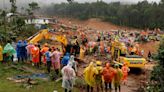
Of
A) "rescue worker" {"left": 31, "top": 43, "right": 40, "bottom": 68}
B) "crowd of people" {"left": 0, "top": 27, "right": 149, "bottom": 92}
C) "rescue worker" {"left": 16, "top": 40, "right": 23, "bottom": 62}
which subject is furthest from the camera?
"rescue worker" {"left": 16, "top": 40, "right": 23, "bottom": 62}

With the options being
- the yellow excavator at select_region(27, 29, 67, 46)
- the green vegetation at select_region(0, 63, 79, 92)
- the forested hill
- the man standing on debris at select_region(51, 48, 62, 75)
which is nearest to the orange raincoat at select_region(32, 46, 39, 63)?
the man standing on debris at select_region(51, 48, 62, 75)

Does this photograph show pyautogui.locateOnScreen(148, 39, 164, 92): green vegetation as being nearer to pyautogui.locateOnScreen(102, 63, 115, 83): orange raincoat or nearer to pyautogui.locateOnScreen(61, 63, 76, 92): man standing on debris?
pyautogui.locateOnScreen(102, 63, 115, 83): orange raincoat

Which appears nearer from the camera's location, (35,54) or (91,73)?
(91,73)

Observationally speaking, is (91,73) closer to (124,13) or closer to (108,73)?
(108,73)

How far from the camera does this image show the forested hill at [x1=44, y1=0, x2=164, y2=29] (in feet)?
303

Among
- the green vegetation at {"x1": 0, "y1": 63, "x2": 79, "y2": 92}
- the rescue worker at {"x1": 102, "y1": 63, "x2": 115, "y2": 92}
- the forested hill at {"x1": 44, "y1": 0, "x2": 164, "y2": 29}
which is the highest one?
the rescue worker at {"x1": 102, "y1": 63, "x2": 115, "y2": 92}

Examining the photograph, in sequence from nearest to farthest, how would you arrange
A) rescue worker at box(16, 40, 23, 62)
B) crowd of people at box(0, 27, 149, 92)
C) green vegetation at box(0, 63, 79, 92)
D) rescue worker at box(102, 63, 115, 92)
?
1. crowd of people at box(0, 27, 149, 92)
2. rescue worker at box(102, 63, 115, 92)
3. green vegetation at box(0, 63, 79, 92)
4. rescue worker at box(16, 40, 23, 62)

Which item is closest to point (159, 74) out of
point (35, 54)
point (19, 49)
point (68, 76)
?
point (68, 76)

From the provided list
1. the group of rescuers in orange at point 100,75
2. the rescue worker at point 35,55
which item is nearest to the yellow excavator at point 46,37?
the rescue worker at point 35,55

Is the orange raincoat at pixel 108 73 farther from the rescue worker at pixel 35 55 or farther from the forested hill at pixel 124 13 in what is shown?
the forested hill at pixel 124 13

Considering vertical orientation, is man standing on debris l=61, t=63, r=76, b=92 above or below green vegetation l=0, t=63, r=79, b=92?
above

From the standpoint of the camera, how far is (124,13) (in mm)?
106562

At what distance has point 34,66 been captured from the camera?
21.3 metres

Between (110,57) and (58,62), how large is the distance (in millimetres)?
10288
